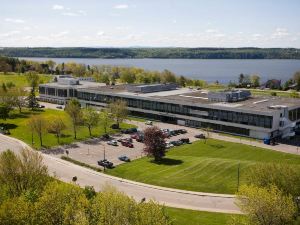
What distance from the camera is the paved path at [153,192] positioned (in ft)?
185

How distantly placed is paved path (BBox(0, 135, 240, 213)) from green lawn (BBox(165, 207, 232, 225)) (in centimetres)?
163

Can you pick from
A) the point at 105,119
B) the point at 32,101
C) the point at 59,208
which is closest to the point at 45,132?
the point at 105,119

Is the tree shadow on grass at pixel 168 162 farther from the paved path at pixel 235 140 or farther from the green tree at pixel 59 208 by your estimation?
the green tree at pixel 59 208

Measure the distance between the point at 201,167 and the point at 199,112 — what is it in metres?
37.6

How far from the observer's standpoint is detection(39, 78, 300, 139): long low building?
9519cm

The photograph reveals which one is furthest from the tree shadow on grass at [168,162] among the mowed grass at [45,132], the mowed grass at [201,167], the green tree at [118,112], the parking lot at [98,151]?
the green tree at [118,112]

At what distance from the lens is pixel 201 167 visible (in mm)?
70500

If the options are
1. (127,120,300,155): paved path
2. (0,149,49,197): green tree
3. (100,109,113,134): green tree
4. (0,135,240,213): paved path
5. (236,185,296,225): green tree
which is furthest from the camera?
(100,109,113,134): green tree

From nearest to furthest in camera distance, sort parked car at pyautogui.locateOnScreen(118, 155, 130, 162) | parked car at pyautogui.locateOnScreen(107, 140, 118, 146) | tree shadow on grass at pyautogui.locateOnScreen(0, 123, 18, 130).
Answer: parked car at pyautogui.locateOnScreen(118, 155, 130, 162), parked car at pyautogui.locateOnScreen(107, 140, 118, 146), tree shadow on grass at pyautogui.locateOnScreen(0, 123, 18, 130)

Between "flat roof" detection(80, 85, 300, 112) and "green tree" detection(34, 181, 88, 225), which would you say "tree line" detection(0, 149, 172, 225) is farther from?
"flat roof" detection(80, 85, 300, 112)

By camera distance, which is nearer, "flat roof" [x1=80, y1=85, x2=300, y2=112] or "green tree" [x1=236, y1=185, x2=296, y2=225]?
"green tree" [x1=236, y1=185, x2=296, y2=225]

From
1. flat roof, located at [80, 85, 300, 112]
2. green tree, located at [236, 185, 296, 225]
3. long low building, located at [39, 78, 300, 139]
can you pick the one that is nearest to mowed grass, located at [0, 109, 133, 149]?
long low building, located at [39, 78, 300, 139]

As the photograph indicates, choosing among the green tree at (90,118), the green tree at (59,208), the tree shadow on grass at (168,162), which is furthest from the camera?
the green tree at (90,118)

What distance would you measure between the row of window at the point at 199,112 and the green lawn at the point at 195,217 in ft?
151
